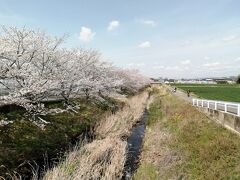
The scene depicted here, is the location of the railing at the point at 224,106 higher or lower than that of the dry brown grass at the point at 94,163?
higher

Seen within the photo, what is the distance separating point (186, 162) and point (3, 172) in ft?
27.4

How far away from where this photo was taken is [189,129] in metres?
21.9

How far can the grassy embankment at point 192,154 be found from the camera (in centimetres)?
1395

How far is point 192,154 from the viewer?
16406 millimetres

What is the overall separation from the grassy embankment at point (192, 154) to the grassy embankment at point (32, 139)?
188 inches

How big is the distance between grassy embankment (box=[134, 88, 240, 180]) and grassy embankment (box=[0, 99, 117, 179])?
4.78 metres

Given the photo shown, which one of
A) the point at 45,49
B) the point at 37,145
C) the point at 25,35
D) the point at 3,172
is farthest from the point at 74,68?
the point at 3,172

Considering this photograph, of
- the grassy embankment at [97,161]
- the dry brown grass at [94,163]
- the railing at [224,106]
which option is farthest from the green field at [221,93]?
the dry brown grass at [94,163]

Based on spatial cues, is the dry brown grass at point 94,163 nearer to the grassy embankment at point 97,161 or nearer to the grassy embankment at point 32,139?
the grassy embankment at point 97,161

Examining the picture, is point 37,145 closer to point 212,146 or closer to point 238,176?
point 212,146

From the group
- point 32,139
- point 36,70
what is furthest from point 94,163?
point 36,70

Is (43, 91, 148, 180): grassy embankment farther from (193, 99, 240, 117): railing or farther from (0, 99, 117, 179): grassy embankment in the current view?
(193, 99, 240, 117): railing

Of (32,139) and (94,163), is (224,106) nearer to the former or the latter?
(94,163)

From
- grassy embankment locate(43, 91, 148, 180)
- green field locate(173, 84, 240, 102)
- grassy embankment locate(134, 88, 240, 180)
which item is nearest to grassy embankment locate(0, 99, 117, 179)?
grassy embankment locate(43, 91, 148, 180)
